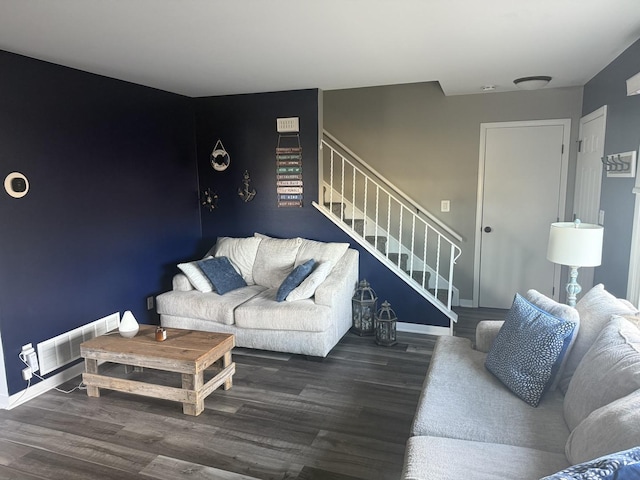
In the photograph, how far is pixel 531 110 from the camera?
464 centimetres

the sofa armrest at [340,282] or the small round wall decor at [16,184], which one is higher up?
the small round wall decor at [16,184]

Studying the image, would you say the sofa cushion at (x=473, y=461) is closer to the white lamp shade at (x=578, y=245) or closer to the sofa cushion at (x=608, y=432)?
the sofa cushion at (x=608, y=432)

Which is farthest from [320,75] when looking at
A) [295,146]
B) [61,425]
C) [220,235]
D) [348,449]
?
[61,425]

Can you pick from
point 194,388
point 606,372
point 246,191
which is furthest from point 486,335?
point 246,191

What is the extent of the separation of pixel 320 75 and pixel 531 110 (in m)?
2.40

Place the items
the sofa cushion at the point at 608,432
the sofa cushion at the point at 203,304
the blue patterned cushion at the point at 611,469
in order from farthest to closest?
the sofa cushion at the point at 203,304
the sofa cushion at the point at 608,432
the blue patterned cushion at the point at 611,469

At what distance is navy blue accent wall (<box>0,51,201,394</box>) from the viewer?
305 cm

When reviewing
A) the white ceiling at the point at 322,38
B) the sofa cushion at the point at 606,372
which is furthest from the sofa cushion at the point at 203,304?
the sofa cushion at the point at 606,372

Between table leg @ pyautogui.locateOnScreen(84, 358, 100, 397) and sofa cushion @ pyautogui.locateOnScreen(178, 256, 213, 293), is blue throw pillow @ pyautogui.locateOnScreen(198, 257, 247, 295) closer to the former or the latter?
sofa cushion @ pyautogui.locateOnScreen(178, 256, 213, 293)

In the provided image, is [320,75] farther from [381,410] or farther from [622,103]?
[381,410]

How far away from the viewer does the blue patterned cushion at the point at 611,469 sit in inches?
41.6

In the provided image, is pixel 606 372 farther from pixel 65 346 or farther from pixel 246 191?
pixel 246 191

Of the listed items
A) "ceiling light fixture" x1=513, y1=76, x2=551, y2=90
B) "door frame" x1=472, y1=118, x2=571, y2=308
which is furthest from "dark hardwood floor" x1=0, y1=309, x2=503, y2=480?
"ceiling light fixture" x1=513, y1=76, x2=551, y2=90

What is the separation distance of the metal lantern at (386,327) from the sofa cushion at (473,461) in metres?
2.15
